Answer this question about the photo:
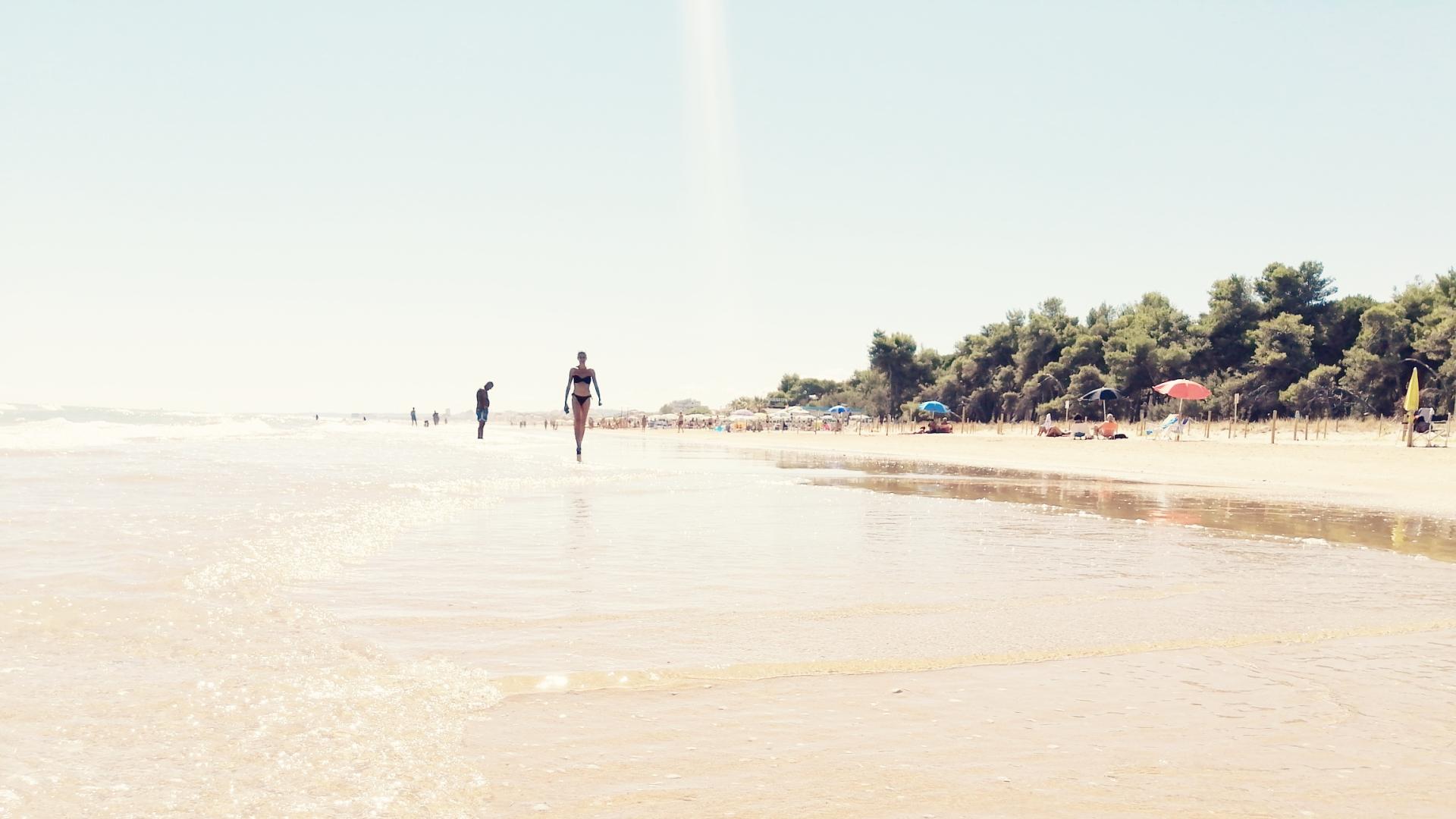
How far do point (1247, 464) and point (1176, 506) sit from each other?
1363cm

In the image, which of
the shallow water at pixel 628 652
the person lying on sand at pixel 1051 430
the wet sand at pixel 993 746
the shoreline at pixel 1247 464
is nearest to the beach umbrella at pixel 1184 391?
the shoreline at pixel 1247 464

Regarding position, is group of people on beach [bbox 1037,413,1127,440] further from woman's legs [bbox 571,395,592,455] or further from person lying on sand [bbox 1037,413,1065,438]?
woman's legs [bbox 571,395,592,455]

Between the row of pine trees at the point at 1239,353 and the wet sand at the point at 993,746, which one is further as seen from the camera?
the row of pine trees at the point at 1239,353

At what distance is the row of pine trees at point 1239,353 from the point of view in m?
44.6

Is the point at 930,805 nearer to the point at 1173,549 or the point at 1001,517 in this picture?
the point at 1173,549

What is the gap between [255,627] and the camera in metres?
4.60

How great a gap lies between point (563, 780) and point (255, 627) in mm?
2553

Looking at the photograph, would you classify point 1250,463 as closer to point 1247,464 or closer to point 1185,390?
point 1247,464

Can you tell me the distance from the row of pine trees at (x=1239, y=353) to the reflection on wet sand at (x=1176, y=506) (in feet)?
89.5

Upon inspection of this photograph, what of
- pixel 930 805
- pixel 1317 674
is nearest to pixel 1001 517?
pixel 1317 674

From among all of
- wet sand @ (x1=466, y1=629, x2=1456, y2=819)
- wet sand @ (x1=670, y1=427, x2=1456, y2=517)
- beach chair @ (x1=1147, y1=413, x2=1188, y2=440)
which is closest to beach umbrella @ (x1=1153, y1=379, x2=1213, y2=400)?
beach chair @ (x1=1147, y1=413, x2=1188, y2=440)

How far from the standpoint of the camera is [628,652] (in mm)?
4355

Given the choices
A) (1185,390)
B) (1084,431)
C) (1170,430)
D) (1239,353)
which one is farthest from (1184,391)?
(1239,353)

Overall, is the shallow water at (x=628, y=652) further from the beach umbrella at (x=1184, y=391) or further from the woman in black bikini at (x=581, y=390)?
the beach umbrella at (x=1184, y=391)
